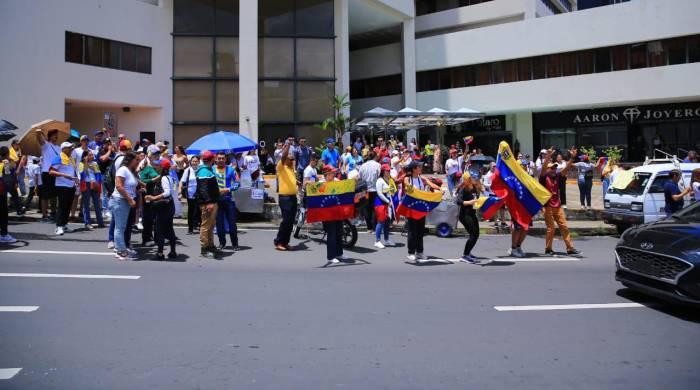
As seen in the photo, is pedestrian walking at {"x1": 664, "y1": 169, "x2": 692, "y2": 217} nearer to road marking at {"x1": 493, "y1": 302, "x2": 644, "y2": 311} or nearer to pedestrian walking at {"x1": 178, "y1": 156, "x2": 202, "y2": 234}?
road marking at {"x1": 493, "y1": 302, "x2": 644, "y2": 311}

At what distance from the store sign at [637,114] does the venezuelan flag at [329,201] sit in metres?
27.9

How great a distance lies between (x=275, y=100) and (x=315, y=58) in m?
2.97

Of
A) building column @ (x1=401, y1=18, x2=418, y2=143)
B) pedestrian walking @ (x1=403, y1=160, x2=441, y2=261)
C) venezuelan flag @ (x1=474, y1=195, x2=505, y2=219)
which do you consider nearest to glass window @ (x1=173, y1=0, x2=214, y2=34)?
building column @ (x1=401, y1=18, x2=418, y2=143)

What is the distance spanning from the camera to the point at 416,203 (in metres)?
9.73

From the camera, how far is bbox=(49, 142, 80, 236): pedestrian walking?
11.1m

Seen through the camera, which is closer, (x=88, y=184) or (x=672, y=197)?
(x=672, y=197)

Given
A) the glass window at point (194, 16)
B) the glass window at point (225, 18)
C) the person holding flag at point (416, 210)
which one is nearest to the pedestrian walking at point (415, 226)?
the person holding flag at point (416, 210)

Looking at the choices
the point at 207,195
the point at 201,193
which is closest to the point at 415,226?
the point at 207,195

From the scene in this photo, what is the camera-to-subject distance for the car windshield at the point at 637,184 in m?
13.6

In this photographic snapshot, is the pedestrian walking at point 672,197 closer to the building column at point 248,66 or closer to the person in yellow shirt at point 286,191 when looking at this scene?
the person in yellow shirt at point 286,191

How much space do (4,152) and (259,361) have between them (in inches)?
377

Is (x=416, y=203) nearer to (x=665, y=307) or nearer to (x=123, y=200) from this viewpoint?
(x=665, y=307)

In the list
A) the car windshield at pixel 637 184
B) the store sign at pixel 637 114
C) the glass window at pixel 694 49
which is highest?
the glass window at pixel 694 49

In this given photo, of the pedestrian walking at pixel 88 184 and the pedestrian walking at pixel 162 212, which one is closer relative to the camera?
the pedestrian walking at pixel 162 212
